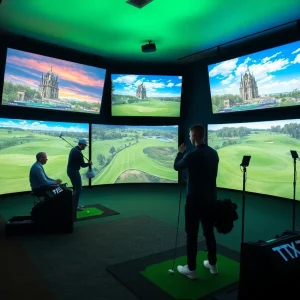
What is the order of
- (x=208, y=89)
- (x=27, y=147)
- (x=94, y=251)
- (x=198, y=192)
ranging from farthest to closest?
(x=208, y=89) → (x=27, y=147) → (x=94, y=251) → (x=198, y=192)

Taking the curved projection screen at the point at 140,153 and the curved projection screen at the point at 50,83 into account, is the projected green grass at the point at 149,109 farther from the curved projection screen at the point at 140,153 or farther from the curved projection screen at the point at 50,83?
the curved projection screen at the point at 50,83

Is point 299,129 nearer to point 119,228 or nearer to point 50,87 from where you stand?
point 119,228

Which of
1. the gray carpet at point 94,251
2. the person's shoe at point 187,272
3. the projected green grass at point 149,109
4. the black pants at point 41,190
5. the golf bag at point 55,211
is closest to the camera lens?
the gray carpet at point 94,251

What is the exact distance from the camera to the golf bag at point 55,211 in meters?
3.69

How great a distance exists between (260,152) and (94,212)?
4.37 m

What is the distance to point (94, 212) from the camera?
16.2 feet

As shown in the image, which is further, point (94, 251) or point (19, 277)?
point (94, 251)

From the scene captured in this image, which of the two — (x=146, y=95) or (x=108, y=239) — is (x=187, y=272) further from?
(x=146, y=95)

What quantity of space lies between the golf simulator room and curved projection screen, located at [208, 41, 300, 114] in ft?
0.10

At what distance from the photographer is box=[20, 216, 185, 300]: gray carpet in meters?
2.34

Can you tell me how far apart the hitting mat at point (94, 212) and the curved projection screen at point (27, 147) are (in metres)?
1.86

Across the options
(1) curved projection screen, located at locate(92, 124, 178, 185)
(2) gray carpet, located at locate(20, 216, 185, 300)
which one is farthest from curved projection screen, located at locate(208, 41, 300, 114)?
(2) gray carpet, located at locate(20, 216, 185, 300)

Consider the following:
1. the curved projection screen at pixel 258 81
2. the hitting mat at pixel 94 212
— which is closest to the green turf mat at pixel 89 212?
the hitting mat at pixel 94 212

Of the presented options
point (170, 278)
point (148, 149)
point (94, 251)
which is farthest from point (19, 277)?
point (148, 149)
